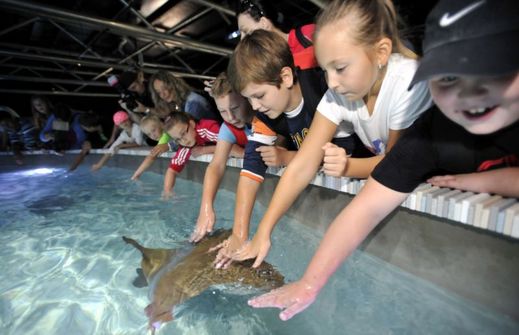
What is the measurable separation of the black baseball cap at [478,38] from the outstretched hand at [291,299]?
0.91 m

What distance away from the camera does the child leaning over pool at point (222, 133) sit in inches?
83.0

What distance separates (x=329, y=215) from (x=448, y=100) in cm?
→ 136

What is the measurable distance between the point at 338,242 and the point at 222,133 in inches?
60.6

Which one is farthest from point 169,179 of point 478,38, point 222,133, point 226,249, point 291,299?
point 478,38

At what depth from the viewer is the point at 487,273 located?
3.97 ft

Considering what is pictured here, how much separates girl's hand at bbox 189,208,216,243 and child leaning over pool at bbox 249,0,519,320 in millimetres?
939

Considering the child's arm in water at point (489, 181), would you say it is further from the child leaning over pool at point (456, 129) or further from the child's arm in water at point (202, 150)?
the child's arm in water at point (202, 150)

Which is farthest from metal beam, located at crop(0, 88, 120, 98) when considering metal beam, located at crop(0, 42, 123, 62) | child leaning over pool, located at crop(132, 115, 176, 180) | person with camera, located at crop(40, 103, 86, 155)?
child leaning over pool, located at crop(132, 115, 176, 180)

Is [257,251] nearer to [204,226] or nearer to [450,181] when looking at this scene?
[204,226]

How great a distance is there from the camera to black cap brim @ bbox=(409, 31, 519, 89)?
69 centimetres

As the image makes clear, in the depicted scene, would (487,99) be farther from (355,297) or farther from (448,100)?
(355,297)

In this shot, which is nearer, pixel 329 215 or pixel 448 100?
pixel 448 100

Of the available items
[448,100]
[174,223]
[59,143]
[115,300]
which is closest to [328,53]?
[448,100]

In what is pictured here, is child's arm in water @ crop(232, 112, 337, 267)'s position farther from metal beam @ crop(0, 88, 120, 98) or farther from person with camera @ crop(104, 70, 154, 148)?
metal beam @ crop(0, 88, 120, 98)
